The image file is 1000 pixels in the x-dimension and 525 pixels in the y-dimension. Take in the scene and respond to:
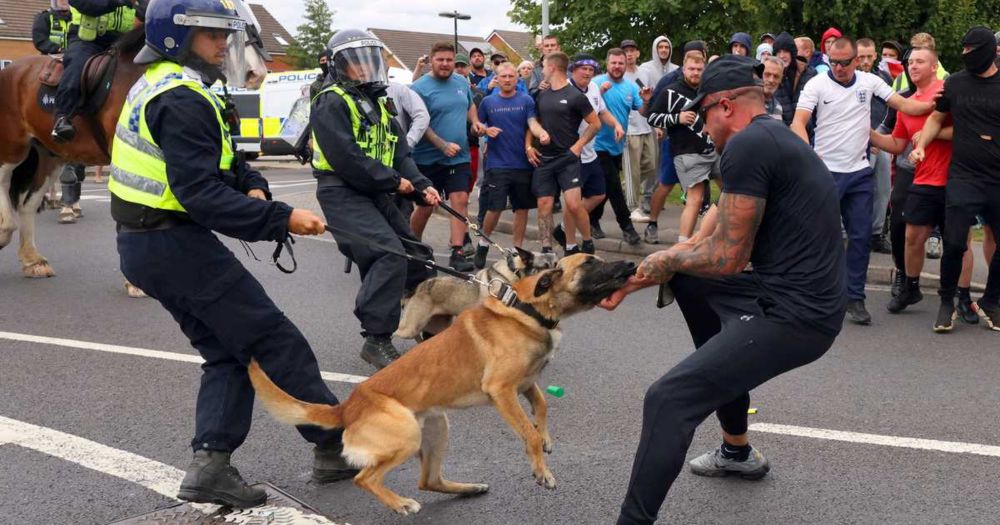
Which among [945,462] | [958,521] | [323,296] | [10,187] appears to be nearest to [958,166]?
[945,462]

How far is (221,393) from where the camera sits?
4.18 m

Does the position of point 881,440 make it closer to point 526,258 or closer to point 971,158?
point 526,258

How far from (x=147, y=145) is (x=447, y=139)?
6335mm

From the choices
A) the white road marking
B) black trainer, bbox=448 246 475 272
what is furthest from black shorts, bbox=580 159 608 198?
the white road marking

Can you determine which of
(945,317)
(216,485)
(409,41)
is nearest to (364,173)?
(216,485)

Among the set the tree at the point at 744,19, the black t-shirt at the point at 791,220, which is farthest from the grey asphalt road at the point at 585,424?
the tree at the point at 744,19

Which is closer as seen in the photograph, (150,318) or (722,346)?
(722,346)

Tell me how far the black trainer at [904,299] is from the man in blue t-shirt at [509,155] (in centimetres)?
378

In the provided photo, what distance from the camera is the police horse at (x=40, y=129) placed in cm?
814

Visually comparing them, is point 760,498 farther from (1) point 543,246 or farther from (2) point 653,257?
(1) point 543,246

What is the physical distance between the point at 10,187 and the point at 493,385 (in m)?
7.08

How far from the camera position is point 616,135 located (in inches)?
436

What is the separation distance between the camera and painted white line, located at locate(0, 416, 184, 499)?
4570 mm

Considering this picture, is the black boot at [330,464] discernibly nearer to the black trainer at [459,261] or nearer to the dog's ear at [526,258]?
the dog's ear at [526,258]
